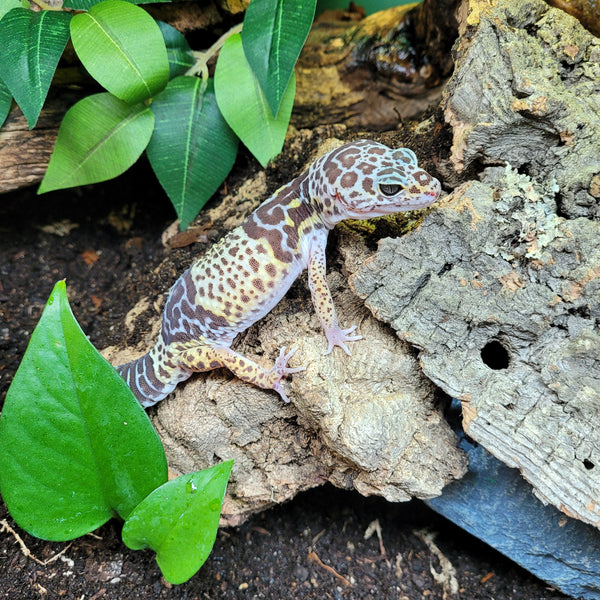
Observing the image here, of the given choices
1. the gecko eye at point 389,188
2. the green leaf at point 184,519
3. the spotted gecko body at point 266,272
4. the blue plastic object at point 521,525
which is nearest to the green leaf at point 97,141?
the spotted gecko body at point 266,272

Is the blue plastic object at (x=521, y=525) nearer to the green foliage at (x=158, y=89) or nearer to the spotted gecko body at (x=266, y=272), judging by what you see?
the spotted gecko body at (x=266, y=272)

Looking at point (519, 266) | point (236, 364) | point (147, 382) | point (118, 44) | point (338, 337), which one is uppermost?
point (118, 44)

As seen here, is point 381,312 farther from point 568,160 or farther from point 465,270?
point 568,160

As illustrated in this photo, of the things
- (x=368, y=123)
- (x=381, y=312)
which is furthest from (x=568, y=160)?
(x=368, y=123)

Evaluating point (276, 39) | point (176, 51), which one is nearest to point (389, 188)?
point (276, 39)

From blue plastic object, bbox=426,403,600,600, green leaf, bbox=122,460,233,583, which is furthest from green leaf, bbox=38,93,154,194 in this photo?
blue plastic object, bbox=426,403,600,600

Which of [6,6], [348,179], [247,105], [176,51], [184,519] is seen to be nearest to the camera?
[184,519]

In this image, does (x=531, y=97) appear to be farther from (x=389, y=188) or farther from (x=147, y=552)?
(x=147, y=552)

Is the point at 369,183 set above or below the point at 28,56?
below
